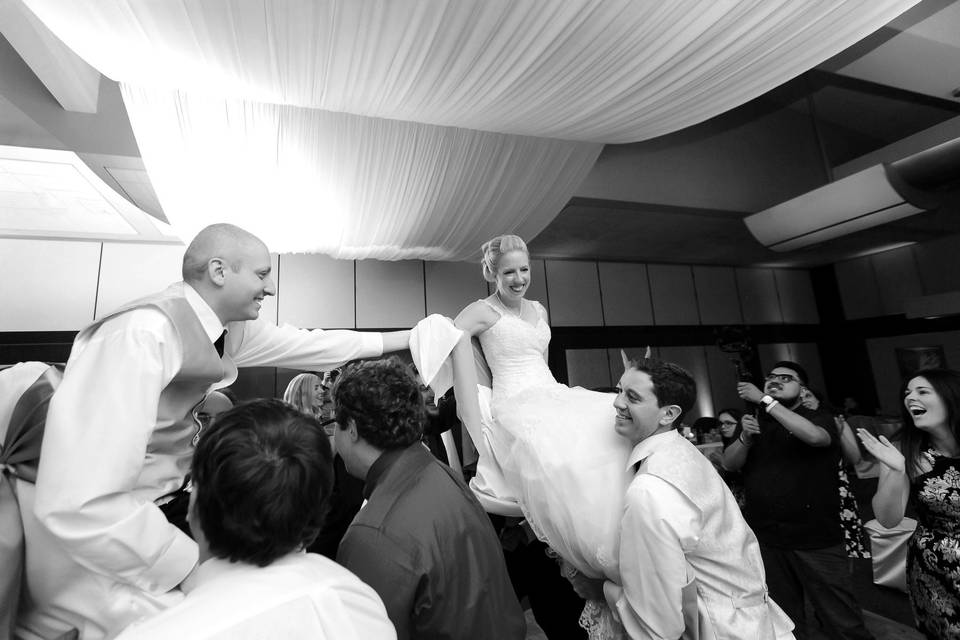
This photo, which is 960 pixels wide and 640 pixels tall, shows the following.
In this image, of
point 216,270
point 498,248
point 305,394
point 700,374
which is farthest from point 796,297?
point 216,270

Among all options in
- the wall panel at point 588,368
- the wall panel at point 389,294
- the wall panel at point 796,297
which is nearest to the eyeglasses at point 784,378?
the wall panel at point 389,294

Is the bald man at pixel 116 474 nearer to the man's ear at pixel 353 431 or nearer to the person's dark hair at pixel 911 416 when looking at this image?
the man's ear at pixel 353 431

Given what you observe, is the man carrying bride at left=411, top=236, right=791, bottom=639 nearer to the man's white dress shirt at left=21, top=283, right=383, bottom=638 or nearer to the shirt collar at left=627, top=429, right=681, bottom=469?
the shirt collar at left=627, top=429, right=681, bottom=469

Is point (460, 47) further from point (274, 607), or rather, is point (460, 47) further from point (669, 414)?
point (274, 607)

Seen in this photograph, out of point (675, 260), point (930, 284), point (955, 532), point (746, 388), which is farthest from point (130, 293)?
point (930, 284)

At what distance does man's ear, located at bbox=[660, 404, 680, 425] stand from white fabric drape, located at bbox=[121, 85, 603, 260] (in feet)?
6.99

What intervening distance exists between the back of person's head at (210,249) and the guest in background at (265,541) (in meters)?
0.42

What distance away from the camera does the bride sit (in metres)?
1.38

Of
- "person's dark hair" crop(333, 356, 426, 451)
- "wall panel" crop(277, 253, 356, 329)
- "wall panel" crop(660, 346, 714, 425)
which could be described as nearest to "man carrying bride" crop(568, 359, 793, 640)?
"person's dark hair" crop(333, 356, 426, 451)

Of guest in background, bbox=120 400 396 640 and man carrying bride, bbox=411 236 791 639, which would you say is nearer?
guest in background, bbox=120 400 396 640

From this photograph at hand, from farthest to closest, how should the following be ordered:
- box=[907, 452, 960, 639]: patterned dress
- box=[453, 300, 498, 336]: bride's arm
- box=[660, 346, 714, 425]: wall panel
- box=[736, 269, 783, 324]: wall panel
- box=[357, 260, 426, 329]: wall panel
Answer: box=[736, 269, 783, 324]: wall panel
box=[660, 346, 714, 425]: wall panel
box=[357, 260, 426, 329]: wall panel
box=[453, 300, 498, 336]: bride's arm
box=[907, 452, 960, 639]: patterned dress

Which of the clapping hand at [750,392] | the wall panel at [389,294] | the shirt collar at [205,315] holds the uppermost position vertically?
the wall panel at [389,294]

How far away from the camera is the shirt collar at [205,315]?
1.00 meters

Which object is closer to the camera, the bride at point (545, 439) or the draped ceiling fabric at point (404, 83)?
the bride at point (545, 439)
